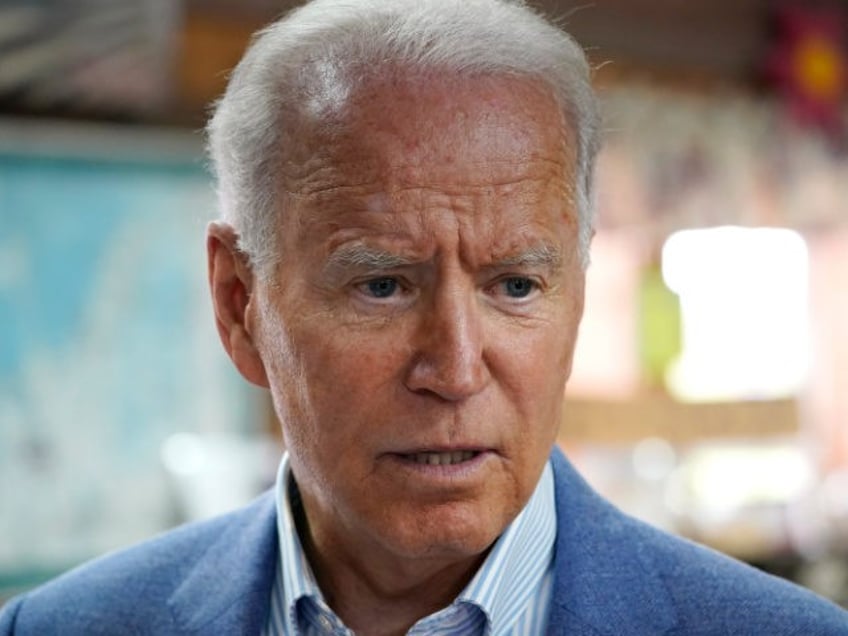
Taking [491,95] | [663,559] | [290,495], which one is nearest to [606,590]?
[663,559]

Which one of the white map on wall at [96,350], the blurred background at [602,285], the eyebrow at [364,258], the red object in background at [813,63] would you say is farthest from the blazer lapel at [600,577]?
the red object in background at [813,63]

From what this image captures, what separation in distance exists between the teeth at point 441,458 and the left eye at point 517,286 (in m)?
0.16

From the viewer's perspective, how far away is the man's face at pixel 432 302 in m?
1.24

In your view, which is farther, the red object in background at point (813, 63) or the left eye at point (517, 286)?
the red object in background at point (813, 63)

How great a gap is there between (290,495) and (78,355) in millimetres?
2064

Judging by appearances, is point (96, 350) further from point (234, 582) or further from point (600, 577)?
point (600, 577)

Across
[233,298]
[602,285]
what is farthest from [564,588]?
[602,285]

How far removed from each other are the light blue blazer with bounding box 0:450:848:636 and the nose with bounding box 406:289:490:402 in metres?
0.25

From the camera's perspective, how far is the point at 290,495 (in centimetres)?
151

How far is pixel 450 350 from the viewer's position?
47.8 inches

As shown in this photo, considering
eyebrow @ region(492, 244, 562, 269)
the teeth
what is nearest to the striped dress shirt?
the teeth

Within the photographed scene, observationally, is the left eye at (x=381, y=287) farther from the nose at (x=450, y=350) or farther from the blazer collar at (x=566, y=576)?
the blazer collar at (x=566, y=576)

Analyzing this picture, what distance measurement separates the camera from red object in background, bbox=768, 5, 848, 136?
510cm

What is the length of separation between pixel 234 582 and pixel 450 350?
1.38 ft
